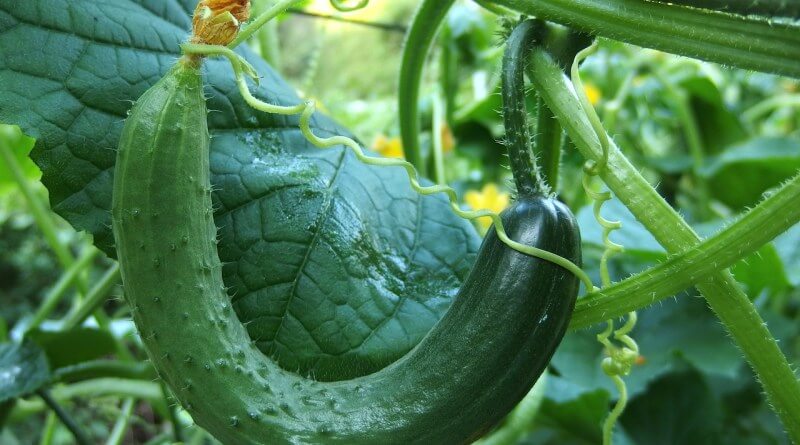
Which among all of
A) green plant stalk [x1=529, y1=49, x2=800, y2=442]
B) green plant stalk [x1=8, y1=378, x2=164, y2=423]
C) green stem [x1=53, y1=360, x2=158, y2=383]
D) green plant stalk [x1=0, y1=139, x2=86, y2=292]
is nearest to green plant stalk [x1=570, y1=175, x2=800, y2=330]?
green plant stalk [x1=529, y1=49, x2=800, y2=442]

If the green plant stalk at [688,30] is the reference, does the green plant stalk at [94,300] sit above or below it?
below

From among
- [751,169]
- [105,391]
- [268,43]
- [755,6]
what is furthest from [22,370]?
[751,169]

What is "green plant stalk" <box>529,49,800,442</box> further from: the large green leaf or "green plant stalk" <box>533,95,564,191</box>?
the large green leaf

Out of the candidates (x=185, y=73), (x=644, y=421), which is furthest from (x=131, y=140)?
(x=644, y=421)

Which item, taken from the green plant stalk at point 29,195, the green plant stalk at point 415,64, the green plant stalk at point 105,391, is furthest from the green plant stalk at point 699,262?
the green plant stalk at point 29,195

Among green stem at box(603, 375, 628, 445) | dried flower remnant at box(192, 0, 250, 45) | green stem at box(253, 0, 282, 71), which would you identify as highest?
dried flower remnant at box(192, 0, 250, 45)

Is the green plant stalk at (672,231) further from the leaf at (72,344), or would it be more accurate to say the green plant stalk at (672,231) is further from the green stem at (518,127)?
the leaf at (72,344)

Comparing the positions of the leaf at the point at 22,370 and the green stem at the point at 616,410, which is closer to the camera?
the green stem at the point at 616,410
